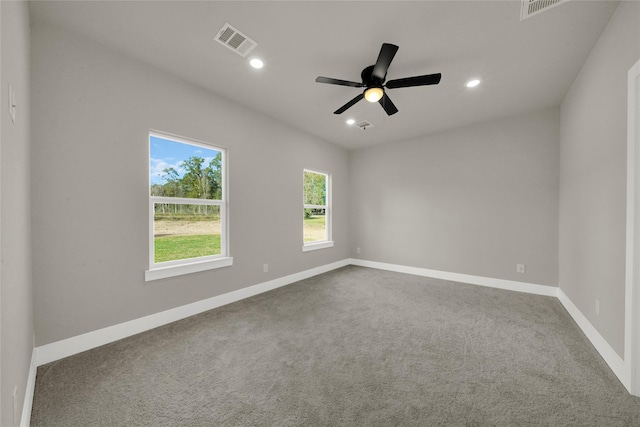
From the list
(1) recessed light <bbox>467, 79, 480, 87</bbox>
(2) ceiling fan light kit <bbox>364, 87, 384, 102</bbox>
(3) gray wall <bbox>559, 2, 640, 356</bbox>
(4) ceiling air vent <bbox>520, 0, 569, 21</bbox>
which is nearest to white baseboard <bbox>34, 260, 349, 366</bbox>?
(2) ceiling fan light kit <bbox>364, 87, 384, 102</bbox>

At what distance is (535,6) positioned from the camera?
1780 millimetres

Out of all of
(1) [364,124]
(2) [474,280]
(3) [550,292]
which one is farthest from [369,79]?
(3) [550,292]

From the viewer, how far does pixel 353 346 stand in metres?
2.15

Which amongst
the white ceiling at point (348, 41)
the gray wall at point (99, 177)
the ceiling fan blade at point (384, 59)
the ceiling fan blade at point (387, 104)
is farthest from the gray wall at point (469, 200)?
the gray wall at point (99, 177)

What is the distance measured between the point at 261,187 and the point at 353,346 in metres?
2.50

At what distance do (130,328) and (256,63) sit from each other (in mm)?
2929

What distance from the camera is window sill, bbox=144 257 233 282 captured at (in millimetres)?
2454

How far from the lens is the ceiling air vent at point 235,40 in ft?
6.68

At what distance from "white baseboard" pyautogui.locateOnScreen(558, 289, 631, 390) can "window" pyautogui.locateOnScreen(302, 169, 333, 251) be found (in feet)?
11.7

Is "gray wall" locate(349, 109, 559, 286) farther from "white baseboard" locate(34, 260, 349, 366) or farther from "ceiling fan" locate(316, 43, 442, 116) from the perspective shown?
"white baseboard" locate(34, 260, 349, 366)

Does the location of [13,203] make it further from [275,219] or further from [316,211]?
[316,211]

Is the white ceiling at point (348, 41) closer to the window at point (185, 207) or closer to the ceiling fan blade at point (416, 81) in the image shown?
the ceiling fan blade at point (416, 81)

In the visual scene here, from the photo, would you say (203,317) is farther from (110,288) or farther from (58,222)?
(58,222)

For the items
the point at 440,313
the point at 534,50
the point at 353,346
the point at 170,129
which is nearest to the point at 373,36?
the point at 534,50
